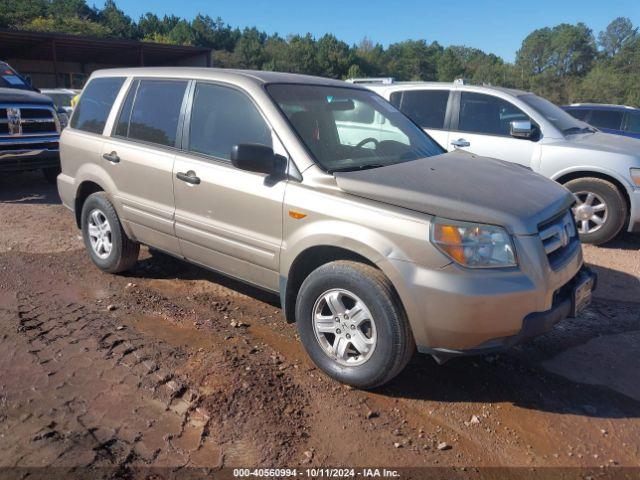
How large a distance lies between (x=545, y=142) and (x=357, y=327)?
456 centimetres

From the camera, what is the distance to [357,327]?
3219 millimetres

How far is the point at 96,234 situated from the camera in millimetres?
5141

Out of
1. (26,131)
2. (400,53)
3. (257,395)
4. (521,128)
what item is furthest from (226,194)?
(400,53)

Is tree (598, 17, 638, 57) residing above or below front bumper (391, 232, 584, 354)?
above

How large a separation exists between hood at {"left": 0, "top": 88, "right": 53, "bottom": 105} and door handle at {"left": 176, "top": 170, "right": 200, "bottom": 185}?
18.7ft

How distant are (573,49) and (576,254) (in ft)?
340

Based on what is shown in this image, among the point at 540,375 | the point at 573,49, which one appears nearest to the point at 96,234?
the point at 540,375

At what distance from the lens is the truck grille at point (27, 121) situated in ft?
26.7

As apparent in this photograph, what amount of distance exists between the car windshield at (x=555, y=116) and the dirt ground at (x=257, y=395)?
289cm

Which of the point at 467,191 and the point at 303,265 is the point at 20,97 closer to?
the point at 303,265

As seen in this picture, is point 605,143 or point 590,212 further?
point 605,143

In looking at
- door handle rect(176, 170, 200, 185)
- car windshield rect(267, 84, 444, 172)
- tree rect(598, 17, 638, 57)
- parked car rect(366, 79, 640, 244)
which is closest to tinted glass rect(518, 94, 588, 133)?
parked car rect(366, 79, 640, 244)

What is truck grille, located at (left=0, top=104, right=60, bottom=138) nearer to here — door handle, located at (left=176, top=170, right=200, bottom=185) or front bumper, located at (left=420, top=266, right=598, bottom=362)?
door handle, located at (left=176, top=170, right=200, bottom=185)

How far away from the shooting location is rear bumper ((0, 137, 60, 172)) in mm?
8125
